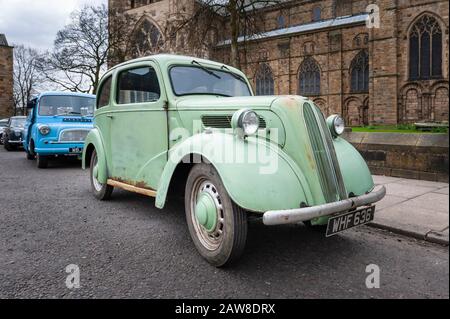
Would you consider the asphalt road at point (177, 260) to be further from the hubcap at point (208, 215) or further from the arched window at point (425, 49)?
the arched window at point (425, 49)

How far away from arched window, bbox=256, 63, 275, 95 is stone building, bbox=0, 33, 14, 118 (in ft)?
108

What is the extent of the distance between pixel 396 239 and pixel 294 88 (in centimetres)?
3329

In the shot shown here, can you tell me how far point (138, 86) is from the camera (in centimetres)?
462

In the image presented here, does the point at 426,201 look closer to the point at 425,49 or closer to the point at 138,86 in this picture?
the point at 138,86

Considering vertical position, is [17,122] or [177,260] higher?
[17,122]

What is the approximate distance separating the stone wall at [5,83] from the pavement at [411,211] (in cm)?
4994

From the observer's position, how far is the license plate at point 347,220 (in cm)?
269

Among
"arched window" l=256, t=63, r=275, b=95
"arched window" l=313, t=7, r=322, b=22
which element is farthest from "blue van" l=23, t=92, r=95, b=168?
"arched window" l=313, t=7, r=322, b=22

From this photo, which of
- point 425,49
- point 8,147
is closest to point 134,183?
point 8,147

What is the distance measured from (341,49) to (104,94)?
3112 centimetres

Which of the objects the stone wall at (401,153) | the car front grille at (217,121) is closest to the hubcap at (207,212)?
the car front grille at (217,121)

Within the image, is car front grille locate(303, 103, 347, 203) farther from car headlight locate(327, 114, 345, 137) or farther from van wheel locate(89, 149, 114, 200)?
van wheel locate(89, 149, 114, 200)

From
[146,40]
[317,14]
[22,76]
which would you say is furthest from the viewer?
[22,76]

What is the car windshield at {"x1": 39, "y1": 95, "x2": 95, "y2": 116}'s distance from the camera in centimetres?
1021
